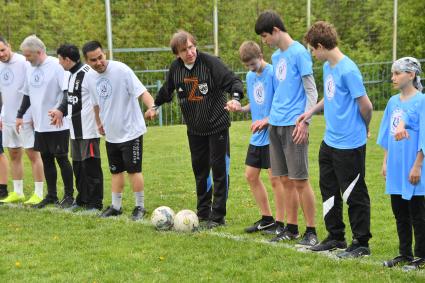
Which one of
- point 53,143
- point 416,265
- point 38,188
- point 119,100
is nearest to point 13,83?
point 53,143

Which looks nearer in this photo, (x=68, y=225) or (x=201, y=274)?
(x=201, y=274)

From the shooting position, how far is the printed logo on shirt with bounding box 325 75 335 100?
618cm

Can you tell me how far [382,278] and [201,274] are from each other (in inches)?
61.4

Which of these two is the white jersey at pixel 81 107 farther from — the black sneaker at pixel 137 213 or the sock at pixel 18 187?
the sock at pixel 18 187

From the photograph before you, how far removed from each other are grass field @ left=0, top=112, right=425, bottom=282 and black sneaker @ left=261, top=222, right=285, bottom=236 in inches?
7.3

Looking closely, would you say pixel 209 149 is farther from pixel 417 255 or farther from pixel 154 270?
pixel 417 255

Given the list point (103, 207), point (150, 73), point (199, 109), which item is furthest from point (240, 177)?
point (150, 73)

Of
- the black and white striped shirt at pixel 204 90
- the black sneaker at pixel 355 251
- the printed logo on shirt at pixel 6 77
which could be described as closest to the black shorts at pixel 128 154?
the black and white striped shirt at pixel 204 90

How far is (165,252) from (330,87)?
90.7 inches

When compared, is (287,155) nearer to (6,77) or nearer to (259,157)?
(259,157)

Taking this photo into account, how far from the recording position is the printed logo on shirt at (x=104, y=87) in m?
8.33

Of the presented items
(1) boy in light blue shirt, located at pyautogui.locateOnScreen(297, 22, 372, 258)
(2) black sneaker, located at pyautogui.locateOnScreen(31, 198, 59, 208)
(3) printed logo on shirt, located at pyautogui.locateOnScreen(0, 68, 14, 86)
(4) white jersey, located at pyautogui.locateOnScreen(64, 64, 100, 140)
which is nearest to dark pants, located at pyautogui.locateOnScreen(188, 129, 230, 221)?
(4) white jersey, located at pyautogui.locateOnScreen(64, 64, 100, 140)

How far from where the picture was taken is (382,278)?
5.57 meters

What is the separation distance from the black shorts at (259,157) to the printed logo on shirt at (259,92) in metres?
0.53
